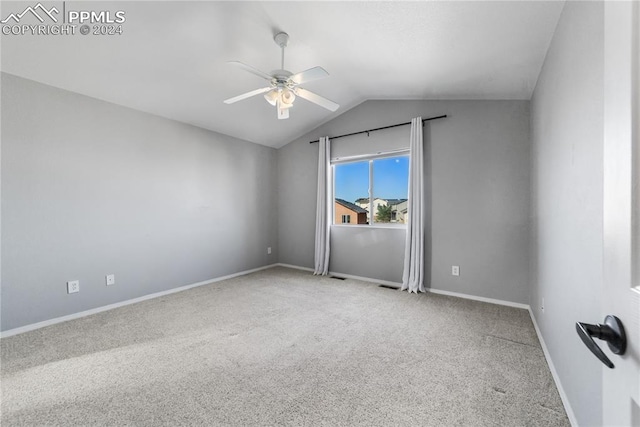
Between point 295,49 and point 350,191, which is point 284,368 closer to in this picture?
point 295,49

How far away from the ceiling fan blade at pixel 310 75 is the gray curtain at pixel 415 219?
1.88 meters

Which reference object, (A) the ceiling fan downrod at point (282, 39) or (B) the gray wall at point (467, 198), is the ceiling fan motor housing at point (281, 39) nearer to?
(A) the ceiling fan downrod at point (282, 39)

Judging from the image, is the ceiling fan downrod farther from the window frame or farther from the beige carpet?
the beige carpet

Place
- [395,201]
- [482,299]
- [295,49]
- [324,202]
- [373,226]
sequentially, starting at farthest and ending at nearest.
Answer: [324,202], [373,226], [395,201], [482,299], [295,49]

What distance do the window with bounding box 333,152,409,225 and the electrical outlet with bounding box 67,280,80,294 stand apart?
3443mm

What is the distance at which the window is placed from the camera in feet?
13.1

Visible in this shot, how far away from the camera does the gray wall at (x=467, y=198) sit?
303 centimetres

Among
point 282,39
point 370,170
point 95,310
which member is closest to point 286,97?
point 282,39

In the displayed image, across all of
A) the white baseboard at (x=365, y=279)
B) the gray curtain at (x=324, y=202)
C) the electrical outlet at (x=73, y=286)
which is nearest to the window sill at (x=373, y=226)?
the gray curtain at (x=324, y=202)

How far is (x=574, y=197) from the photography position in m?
1.42

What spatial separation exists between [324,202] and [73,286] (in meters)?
3.34

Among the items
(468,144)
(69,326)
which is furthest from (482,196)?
(69,326)

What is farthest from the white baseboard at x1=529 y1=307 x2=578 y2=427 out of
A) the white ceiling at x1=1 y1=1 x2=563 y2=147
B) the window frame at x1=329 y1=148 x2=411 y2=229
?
the white ceiling at x1=1 y1=1 x2=563 y2=147

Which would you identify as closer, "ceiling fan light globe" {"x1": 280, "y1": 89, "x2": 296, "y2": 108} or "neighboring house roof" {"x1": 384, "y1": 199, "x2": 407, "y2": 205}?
"ceiling fan light globe" {"x1": 280, "y1": 89, "x2": 296, "y2": 108}
